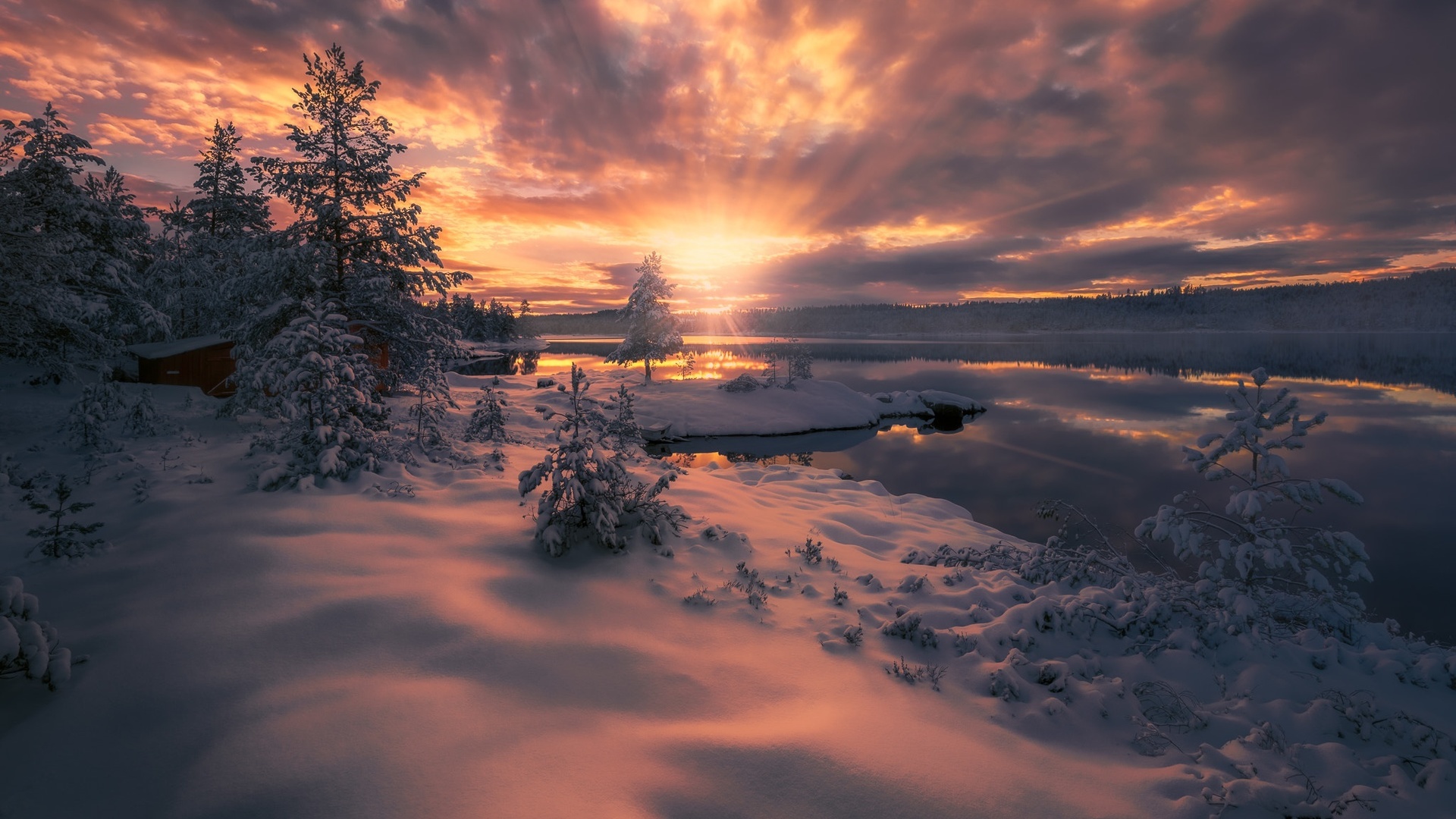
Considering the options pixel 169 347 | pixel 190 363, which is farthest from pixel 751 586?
pixel 169 347

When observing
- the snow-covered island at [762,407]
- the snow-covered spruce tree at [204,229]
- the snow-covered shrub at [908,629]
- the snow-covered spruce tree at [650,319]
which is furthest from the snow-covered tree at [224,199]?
the snow-covered shrub at [908,629]

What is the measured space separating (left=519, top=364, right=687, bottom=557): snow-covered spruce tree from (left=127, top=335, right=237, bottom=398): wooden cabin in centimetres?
2082

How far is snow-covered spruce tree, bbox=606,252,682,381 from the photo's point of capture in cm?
4403

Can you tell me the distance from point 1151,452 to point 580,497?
24863mm

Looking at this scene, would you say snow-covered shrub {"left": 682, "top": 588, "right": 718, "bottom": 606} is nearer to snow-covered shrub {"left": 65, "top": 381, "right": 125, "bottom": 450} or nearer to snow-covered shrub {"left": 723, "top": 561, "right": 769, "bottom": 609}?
snow-covered shrub {"left": 723, "top": 561, "right": 769, "bottom": 609}

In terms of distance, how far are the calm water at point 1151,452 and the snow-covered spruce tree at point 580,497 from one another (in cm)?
1111

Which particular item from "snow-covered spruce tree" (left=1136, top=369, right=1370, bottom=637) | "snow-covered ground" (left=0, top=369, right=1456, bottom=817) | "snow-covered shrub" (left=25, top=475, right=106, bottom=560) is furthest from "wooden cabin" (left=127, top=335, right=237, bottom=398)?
"snow-covered spruce tree" (left=1136, top=369, right=1370, bottom=637)

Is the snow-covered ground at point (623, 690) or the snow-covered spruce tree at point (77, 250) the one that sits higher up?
the snow-covered spruce tree at point (77, 250)

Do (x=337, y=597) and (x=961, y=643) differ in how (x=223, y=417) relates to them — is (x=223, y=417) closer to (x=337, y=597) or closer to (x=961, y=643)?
(x=337, y=597)

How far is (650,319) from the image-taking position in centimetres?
4447

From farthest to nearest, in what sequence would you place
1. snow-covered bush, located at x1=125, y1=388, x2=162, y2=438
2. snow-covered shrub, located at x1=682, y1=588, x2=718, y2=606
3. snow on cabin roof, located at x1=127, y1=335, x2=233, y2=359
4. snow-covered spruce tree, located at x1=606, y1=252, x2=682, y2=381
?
1. snow-covered spruce tree, located at x1=606, y1=252, x2=682, y2=381
2. snow on cabin roof, located at x1=127, y1=335, x2=233, y2=359
3. snow-covered bush, located at x1=125, y1=388, x2=162, y2=438
4. snow-covered shrub, located at x1=682, y1=588, x2=718, y2=606

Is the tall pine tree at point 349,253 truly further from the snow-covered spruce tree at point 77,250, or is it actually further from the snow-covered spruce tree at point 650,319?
the snow-covered spruce tree at point 650,319

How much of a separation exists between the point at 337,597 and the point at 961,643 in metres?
6.45

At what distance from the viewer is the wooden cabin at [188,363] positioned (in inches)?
835
